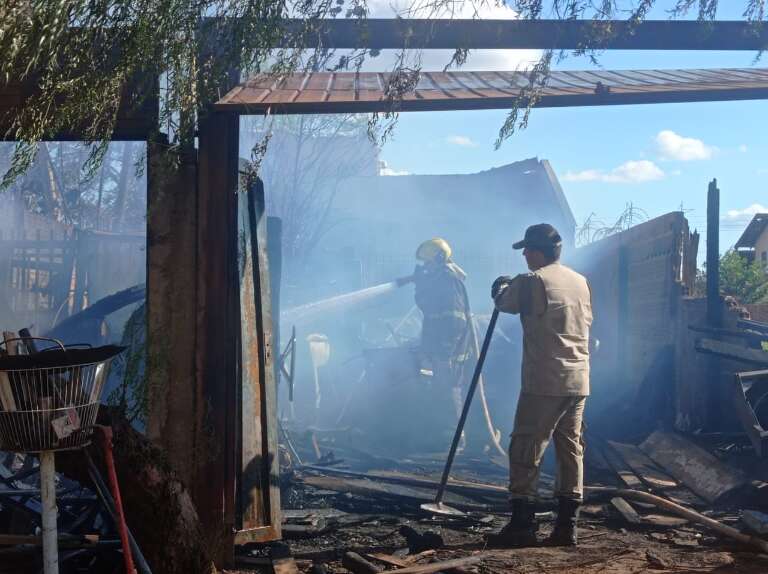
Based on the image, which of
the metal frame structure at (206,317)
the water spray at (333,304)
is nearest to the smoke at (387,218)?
the water spray at (333,304)

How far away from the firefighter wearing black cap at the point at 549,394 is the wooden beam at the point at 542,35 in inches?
56.7

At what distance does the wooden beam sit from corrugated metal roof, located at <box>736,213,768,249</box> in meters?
33.2

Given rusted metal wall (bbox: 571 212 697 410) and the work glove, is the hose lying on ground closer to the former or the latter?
the work glove

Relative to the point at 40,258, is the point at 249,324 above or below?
below

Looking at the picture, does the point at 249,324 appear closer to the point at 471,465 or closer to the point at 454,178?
the point at 471,465

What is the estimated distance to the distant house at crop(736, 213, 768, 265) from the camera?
35.8 meters

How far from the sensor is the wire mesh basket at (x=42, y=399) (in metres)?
3.30

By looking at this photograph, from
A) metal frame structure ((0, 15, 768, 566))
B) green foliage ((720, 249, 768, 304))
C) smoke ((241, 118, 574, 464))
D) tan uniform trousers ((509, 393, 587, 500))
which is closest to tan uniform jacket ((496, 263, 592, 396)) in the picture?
tan uniform trousers ((509, 393, 587, 500))

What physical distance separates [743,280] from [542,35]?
1565cm

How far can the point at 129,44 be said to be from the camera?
4023 mm

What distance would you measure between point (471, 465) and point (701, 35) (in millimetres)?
5539

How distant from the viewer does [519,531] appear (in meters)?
5.40

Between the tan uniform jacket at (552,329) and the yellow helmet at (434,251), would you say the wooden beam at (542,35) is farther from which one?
the yellow helmet at (434,251)

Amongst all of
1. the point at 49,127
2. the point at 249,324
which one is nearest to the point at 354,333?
the point at 249,324
